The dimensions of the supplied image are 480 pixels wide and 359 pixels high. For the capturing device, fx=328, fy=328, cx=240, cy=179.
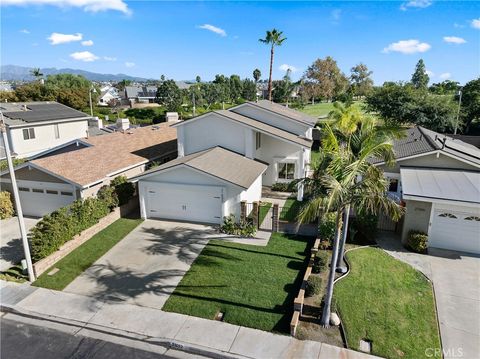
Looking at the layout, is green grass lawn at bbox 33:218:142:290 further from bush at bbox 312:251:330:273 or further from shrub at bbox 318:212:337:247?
shrub at bbox 318:212:337:247

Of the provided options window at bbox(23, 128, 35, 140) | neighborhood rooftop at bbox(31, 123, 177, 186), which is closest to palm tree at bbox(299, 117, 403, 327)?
neighborhood rooftop at bbox(31, 123, 177, 186)

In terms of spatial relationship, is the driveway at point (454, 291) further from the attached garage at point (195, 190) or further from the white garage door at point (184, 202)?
the white garage door at point (184, 202)

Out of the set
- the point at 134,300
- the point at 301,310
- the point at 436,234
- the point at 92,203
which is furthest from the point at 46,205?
the point at 436,234

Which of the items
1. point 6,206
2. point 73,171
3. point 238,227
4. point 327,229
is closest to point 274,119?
point 238,227

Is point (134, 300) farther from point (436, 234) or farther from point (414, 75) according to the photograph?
point (414, 75)

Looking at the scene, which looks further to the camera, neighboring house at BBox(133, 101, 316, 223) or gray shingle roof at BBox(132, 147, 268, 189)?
neighboring house at BBox(133, 101, 316, 223)
